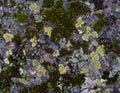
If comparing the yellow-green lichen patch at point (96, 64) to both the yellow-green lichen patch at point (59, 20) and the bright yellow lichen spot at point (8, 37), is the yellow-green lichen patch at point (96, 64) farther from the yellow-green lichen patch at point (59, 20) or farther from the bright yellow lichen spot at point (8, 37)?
the bright yellow lichen spot at point (8, 37)

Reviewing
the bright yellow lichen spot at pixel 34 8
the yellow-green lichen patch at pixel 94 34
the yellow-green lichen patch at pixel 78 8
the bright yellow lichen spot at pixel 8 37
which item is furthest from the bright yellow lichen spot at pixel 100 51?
the bright yellow lichen spot at pixel 8 37

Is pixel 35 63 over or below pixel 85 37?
below

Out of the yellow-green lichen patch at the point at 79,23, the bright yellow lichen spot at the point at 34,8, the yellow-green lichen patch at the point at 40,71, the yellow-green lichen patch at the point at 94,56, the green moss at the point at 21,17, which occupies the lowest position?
the yellow-green lichen patch at the point at 40,71

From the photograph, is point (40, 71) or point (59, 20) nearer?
point (40, 71)

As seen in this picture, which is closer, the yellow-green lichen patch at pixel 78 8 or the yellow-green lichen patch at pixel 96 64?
the yellow-green lichen patch at pixel 96 64

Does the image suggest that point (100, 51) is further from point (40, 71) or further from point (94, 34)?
point (40, 71)

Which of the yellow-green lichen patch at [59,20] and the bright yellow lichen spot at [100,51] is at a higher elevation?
the yellow-green lichen patch at [59,20]

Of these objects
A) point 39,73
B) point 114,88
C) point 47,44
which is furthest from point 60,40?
point 114,88

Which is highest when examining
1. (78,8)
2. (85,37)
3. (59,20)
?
(78,8)

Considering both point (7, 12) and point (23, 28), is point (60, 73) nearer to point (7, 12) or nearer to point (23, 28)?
point (23, 28)

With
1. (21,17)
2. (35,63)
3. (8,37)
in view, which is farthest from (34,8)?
(35,63)

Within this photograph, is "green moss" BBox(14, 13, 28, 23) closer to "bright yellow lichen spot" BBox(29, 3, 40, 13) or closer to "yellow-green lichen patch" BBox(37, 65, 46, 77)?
"bright yellow lichen spot" BBox(29, 3, 40, 13)
